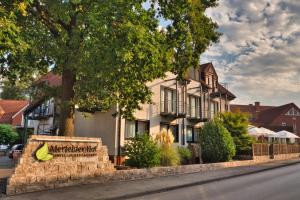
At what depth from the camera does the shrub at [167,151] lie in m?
19.2

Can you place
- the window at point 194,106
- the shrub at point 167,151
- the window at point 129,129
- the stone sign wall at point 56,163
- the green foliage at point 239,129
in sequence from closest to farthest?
the stone sign wall at point 56,163
the shrub at point 167,151
the window at point 129,129
the green foliage at point 239,129
the window at point 194,106

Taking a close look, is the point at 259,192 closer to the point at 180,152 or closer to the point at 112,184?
the point at 112,184

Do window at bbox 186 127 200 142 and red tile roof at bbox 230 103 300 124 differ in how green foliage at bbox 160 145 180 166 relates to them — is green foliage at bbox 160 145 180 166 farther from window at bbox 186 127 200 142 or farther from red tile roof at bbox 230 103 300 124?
red tile roof at bbox 230 103 300 124

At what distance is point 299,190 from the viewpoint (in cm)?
1227

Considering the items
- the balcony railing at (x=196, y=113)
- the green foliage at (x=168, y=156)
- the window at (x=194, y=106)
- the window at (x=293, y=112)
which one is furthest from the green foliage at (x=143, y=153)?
the window at (x=293, y=112)

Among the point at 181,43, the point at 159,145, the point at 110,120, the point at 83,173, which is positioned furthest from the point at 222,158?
the point at 83,173

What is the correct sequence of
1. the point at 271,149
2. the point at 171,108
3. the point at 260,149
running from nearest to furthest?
the point at 171,108
the point at 260,149
the point at 271,149

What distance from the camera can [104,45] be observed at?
13008 millimetres

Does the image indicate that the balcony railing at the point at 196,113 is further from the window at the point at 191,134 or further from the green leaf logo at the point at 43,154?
the green leaf logo at the point at 43,154

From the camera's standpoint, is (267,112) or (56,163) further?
(267,112)

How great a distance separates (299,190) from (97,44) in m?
9.70

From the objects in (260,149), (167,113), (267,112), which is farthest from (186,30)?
(267,112)

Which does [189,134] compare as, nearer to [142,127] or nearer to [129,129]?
[142,127]

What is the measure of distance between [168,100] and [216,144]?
233 inches
